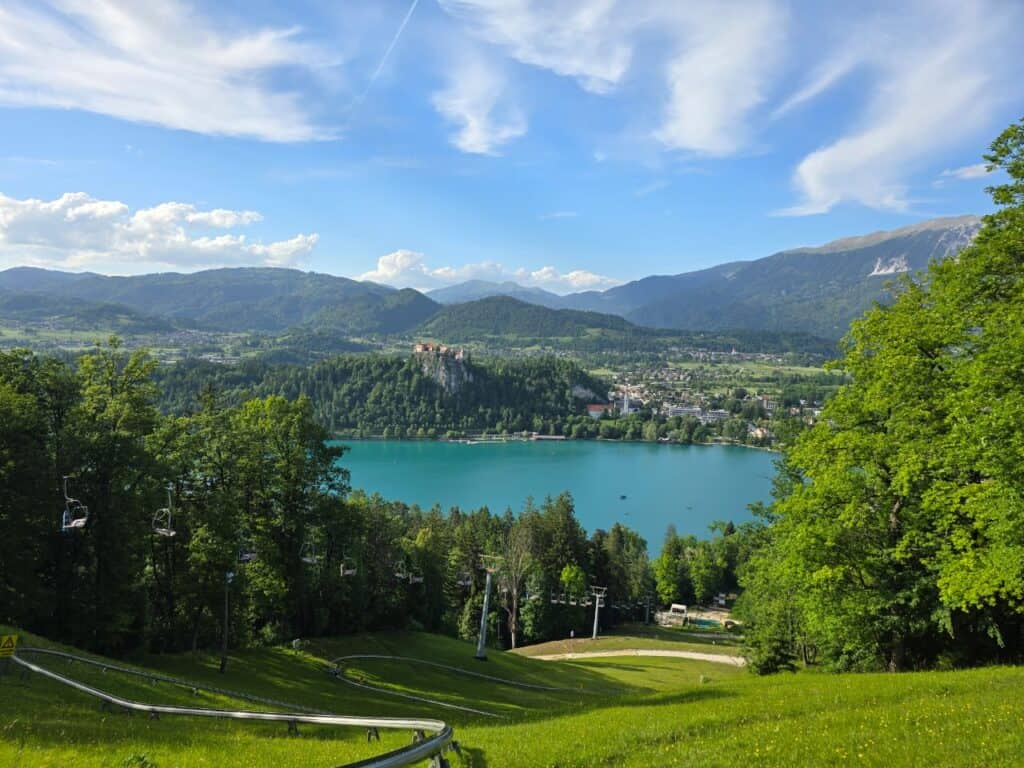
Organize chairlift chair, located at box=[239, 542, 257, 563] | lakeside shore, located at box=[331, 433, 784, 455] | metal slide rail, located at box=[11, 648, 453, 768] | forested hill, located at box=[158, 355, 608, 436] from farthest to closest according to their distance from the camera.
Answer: forested hill, located at box=[158, 355, 608, 436] → lakeside shore, located at box=[331, 433, 784, 455] → chairlift chair, located at box=[239, 542, 257, 563] → metal slide rail, located at box=[11, 648, 453, 768]

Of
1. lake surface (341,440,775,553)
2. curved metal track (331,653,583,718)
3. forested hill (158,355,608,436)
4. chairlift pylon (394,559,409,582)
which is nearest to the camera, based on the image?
curved metal track (331,653,583,718)

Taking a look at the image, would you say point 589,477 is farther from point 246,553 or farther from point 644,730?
point 644,730

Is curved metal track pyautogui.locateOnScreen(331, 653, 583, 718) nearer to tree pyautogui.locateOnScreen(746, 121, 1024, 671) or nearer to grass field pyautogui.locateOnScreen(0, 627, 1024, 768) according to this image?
grass field pyautogui.locateOnScreen(0, 627, 1024, 768)

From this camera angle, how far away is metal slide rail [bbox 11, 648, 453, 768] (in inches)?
215

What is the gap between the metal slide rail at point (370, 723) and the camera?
546cm

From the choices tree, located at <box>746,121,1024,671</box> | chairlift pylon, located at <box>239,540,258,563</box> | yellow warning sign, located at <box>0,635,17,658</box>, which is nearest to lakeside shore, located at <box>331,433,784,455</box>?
chairlift pylon, located at <box>239,540,258,563</box>

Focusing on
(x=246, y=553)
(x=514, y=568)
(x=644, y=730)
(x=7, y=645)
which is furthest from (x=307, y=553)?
(x=514, y=568)

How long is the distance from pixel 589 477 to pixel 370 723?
11143 centimetres

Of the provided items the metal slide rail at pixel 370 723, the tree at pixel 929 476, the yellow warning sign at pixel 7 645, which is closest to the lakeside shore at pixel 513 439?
the tree at pixel 929 476

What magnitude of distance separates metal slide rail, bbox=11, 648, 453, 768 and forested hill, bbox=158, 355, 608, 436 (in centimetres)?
15139

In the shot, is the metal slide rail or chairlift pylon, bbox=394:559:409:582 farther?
chairlift pylon, bbox=394:559:409:582

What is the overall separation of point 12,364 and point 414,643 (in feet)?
57.4

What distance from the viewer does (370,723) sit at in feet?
24.3

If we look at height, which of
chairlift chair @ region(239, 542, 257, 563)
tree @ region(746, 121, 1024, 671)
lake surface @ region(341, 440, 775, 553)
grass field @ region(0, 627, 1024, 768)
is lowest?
lake surface @ region(341, 440, 775, 553)
